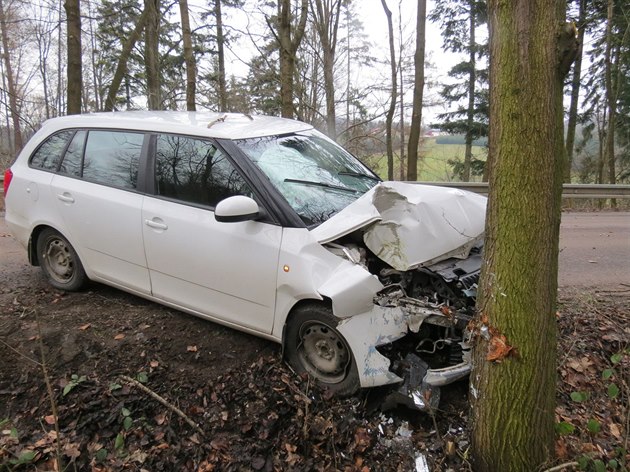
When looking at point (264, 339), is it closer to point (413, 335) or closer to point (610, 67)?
point (413, 335)

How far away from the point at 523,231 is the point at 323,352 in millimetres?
1520

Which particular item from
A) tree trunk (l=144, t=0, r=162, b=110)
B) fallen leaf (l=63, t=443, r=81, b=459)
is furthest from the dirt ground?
tree trunk (l=144, t=0, r=162, b=110)

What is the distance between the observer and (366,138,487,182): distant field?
20438 millimetres

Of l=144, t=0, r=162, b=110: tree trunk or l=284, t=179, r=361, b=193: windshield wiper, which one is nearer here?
l=284, t=179, r=361, b=193: windshield wiper

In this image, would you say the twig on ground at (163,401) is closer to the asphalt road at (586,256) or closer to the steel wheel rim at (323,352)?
the steel wheel rim at (323,352)

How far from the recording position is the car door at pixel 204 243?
10.2 ft

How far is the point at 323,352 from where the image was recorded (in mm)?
3100

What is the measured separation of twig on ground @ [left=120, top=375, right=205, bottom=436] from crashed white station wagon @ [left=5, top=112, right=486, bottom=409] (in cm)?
69

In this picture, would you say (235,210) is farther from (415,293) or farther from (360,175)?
(360,175)

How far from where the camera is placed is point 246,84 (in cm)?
1795

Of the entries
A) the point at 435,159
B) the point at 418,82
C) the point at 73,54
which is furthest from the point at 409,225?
the point at 435,159

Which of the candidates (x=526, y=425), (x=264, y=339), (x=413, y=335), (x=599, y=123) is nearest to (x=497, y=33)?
(x=413, y=335)

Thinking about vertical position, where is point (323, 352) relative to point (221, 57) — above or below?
below

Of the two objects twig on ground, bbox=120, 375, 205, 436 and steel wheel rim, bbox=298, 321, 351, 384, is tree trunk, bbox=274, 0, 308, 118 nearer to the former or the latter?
steel wheel rim, bbox=298, 321, 351, 384
